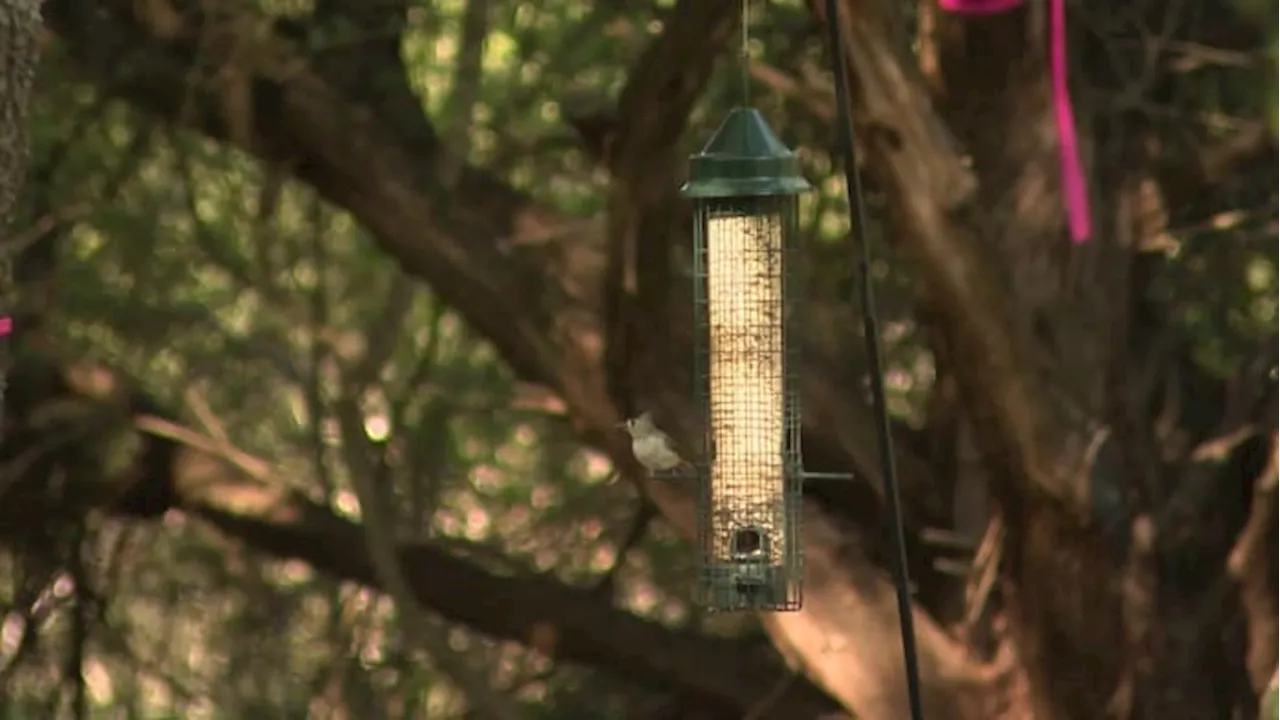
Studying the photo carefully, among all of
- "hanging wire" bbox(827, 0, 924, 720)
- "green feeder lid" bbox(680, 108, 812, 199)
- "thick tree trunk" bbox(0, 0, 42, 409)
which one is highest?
"thick tree trunk" bbox(0, 0, 42, 409)

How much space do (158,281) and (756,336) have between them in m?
2.11

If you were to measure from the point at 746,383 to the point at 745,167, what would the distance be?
0.53m

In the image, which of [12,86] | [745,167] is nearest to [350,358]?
[12,86]

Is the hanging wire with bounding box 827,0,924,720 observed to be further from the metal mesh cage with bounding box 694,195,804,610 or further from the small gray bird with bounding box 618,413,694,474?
the small gray bird with bounding box 618,413,694,474

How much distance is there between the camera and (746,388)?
2.92m

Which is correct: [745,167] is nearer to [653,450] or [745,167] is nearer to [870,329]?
[870,329]

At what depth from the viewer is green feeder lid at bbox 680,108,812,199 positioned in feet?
8.02

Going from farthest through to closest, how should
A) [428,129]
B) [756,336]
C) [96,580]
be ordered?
[96,580], [428,129], [756,336]

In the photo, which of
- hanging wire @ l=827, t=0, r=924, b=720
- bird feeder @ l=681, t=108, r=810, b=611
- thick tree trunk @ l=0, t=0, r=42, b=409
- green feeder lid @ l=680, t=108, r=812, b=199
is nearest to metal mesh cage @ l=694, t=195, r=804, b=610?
bird feeder @ l=681, t=108, r=810, b=611

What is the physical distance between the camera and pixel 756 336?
9.58 feet

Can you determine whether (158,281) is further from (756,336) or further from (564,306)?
(756,336)

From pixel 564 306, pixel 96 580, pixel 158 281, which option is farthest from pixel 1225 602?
pixel 96 580

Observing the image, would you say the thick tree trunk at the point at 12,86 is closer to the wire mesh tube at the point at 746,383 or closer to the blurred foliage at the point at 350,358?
the wire mesh tube at the point at 746,383

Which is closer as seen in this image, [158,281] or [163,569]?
[158,281]
